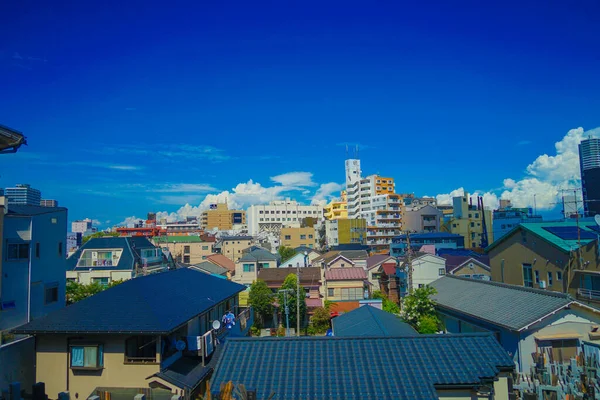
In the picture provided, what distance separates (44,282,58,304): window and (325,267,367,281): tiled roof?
74.7 ft

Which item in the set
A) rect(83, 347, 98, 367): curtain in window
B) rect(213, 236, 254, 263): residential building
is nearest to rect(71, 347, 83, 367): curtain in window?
rect(83, 347, 98, 367): curtain in window

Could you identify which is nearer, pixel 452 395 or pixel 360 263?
pixel 452 395

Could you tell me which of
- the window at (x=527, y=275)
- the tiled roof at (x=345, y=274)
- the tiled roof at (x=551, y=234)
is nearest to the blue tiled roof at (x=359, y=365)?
the tiled roof at (x=551, y=234)

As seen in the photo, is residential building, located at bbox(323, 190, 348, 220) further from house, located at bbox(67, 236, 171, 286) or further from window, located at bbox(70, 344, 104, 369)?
window, located at bbox(70, 344, 104, 369)

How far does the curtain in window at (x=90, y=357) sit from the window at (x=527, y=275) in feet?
83.0

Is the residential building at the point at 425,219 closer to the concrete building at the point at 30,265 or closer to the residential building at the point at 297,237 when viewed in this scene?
the residential building at the point at 297,237

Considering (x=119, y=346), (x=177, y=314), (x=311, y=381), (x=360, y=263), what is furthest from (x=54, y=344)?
(x=360, y=263)

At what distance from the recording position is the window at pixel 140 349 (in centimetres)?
1367

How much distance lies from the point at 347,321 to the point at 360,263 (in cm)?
3015

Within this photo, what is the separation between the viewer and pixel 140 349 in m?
14.6

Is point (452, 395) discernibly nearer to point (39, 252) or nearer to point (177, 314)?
point (177, 314)

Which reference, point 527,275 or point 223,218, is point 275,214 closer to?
point 223,218

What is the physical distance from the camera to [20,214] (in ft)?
70.1

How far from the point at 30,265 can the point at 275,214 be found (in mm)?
103381
